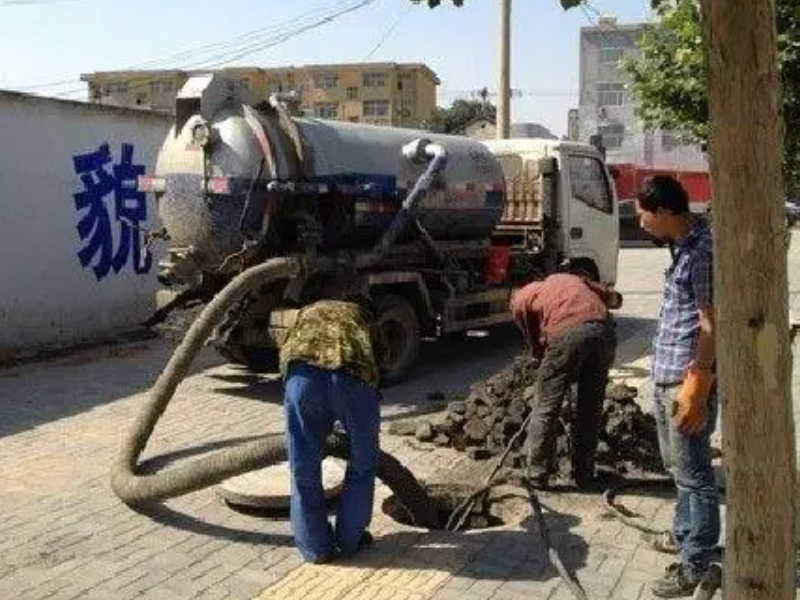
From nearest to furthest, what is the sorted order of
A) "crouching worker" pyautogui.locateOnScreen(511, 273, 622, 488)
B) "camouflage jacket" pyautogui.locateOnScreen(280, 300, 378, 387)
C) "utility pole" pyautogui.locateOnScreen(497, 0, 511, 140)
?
"camouflage jacket" pyautogui.locateOnScreen(280, 300, 378, 387)
"crouching worker" pyautogui.locateOnScreen(511, 273, 622, 488)
"utility pole" pyautogui.locateOnScreen(497, 0, 511, 140)

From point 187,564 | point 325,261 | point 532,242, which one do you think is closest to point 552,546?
point 187,564

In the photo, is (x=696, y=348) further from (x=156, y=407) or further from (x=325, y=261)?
(x=325, y=261)

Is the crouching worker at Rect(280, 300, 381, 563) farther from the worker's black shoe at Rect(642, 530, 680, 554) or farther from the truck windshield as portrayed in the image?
the truck windshield

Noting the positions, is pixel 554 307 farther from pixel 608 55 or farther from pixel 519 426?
pixel 608 55

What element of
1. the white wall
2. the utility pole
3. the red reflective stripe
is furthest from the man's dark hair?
the utility pole

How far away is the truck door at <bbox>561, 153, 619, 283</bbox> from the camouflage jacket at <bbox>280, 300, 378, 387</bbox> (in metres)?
7.75

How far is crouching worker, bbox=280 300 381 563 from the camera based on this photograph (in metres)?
4.64

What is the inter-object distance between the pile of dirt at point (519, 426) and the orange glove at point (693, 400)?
2278 millimetres

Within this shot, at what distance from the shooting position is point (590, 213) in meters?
12.6

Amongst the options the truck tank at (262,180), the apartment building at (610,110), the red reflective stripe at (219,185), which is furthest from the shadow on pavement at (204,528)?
the apartment building at (610,110)

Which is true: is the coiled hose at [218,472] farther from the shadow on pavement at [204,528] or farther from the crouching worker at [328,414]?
the crouching worker at [328,414]

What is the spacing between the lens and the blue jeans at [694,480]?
4.14 meters

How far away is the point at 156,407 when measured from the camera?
6602 mm

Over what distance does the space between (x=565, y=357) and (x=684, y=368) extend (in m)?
1.74
